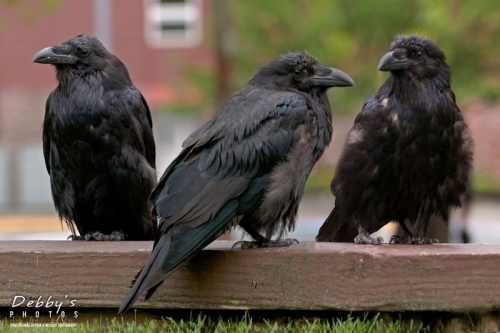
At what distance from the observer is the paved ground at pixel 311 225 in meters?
14.9

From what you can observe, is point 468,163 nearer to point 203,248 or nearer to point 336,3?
point 203,248

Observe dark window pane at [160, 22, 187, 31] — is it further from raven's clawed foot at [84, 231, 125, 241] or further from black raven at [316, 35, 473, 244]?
black raven at [316, 35, 473, 244]

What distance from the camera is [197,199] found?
4.54 meters

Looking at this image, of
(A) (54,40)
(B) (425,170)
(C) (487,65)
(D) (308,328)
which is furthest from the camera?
(A) (54,40)

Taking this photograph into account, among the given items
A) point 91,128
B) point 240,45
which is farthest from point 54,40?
point 91,128

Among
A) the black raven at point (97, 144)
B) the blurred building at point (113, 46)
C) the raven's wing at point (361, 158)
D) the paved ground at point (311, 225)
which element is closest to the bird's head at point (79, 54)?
the black raven at point (97, 144)

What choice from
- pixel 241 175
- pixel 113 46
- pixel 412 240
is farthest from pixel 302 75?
pixel 113 46

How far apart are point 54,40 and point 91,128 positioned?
2799 cm

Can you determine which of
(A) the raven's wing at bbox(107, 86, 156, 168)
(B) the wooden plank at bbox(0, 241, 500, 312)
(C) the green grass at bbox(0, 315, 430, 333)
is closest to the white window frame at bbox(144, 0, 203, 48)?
A: (A) the raven's wing at bbox(107, 86, 156, 168)

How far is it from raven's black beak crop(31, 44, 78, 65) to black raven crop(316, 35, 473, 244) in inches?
72.7

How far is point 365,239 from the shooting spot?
5.26 m

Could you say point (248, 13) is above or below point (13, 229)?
above

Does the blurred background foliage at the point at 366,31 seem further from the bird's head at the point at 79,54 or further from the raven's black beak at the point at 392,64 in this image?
the raven's black beak at the point at 392,64

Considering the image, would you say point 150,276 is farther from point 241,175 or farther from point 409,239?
point 409,239
